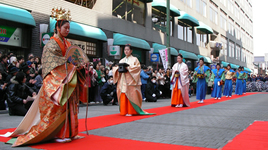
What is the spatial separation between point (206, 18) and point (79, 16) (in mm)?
26075

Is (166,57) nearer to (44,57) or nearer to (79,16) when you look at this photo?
(79,16)

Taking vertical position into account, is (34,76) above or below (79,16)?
below

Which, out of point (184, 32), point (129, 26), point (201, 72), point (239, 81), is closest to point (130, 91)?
point (201, 72)

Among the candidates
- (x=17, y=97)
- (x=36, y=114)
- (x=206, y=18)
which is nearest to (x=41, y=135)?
(x=36, y=114)

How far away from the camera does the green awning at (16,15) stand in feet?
36.9

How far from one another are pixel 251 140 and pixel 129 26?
55.4 ft

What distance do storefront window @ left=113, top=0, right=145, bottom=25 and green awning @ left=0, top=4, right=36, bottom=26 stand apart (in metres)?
8.05

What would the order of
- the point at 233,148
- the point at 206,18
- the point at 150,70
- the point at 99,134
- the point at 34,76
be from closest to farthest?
the point at 233,148 < the point at 99,134 < the point at 34,76 < the point at 150,70 < the point at 206,18

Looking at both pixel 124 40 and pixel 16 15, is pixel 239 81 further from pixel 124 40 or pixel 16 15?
pixel 16 15

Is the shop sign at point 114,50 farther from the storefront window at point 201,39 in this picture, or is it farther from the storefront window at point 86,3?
the storefront window at point 201,39

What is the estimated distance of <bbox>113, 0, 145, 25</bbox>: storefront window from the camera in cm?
2006

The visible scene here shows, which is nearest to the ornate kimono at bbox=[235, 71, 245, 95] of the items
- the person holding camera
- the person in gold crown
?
the person holding camera

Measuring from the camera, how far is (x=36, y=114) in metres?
4.60

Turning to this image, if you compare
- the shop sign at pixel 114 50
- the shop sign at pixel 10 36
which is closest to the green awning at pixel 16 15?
the shop sign at pixel 10 36
